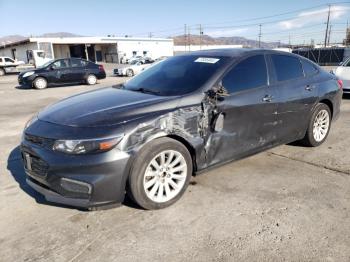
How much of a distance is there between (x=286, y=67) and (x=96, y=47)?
56.9 meters

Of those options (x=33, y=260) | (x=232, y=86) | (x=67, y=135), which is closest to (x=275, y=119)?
(x=232, y=86)

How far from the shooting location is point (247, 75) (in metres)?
4.06

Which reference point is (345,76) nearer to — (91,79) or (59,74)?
(91,79)

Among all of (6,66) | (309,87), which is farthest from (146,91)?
(6,66)

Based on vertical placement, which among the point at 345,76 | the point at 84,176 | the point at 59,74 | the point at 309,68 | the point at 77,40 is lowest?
the point at 59,74

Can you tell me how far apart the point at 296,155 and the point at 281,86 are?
1.18 m

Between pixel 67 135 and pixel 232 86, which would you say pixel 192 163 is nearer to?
pixel 232 86

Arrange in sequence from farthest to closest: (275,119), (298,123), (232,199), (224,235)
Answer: (298,123) < (275,119) < (232,199) < (224,235)

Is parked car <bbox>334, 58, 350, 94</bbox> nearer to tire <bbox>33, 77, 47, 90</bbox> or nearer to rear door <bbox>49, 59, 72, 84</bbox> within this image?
rear door <bbox>49, 59, 72, 84</bbox>

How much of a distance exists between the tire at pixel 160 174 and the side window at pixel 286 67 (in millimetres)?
1936

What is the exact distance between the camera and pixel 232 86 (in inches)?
152

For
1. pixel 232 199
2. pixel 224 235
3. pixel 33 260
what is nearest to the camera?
pixel 33 260

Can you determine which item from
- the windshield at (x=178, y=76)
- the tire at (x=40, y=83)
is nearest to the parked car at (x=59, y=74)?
the tire at (x=40, y=83)

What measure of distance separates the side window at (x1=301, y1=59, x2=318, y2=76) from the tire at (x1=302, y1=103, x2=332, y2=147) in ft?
1.69
